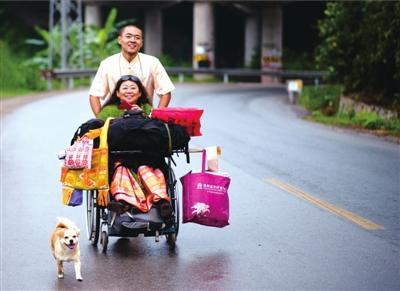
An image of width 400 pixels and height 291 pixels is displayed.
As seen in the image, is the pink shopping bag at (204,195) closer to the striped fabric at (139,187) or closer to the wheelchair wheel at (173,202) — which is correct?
the wheelchair wheel at (173,202)

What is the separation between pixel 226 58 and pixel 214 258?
57.2 m

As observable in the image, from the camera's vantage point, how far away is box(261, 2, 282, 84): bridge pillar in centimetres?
5547

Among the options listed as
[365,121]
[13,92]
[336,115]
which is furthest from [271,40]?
[365,121]

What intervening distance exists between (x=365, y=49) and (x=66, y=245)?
20.5m

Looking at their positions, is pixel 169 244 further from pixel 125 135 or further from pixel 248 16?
pixel 248 16

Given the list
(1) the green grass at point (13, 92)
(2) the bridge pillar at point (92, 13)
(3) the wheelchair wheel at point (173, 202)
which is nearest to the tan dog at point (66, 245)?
(3) the wheelchair wheel at point (173, 202)

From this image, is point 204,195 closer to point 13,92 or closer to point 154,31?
point 13,92

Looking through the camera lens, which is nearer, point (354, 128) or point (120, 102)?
point (120, 102)

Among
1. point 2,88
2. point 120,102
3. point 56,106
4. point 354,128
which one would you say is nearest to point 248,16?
point 2,88

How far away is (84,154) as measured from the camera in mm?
8711

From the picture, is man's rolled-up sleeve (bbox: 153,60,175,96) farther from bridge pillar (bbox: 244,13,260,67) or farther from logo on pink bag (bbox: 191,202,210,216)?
bridge pillar (bbox: 244,13,260,67)

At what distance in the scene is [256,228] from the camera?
1045 cm

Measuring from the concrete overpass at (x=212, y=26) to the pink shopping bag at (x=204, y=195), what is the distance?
149ft

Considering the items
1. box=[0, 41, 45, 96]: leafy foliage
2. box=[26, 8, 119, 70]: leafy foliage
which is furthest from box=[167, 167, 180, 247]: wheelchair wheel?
box=[26, 8, 119, 70]: leafy foliage
